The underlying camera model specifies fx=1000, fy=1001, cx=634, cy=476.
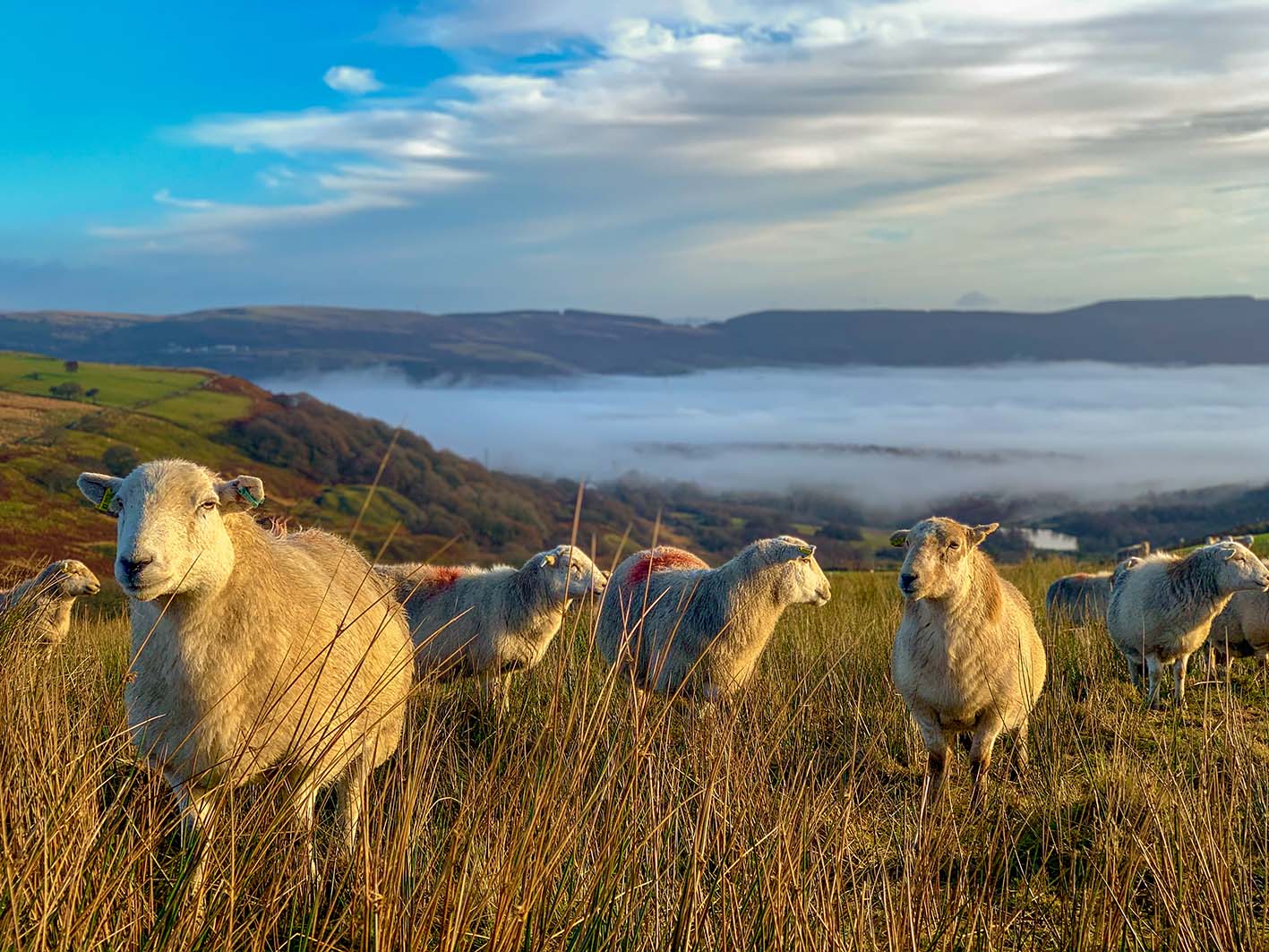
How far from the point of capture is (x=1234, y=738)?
4.77 metres

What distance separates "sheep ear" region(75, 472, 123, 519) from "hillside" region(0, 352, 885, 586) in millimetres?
1284

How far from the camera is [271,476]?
29.6m

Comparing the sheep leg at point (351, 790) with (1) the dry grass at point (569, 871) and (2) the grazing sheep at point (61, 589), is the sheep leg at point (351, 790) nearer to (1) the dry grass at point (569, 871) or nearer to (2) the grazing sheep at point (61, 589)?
(1) the dry grass at point (569, 871)

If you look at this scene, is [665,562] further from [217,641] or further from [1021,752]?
[217,641]

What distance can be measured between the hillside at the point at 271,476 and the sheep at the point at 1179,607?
3.45 metres

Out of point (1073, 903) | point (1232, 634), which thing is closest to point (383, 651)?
point (1073, 903)

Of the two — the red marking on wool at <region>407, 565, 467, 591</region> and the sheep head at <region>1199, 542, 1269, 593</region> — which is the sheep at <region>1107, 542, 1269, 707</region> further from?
the red marking on wool at <region>407, 565, 467, 591</region>

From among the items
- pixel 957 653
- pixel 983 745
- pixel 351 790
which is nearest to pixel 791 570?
pixel 957 653

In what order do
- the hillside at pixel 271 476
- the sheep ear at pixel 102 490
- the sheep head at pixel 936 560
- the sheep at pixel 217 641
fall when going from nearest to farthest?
the sheep at pixel 217 641 < the sheep ear at pixel 102 490 < the sheep head at pixel 936 560 < the hillside at pixel 271 476

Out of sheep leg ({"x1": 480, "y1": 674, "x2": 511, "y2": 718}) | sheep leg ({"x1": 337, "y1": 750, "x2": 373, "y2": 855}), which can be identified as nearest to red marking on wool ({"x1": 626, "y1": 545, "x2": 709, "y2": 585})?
sheep leg ({"x1": 480, "y1": 674, "x2": 511, "y2": 718})

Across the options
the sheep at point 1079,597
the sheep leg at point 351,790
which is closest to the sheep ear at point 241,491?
the sheep leg at point 351,790

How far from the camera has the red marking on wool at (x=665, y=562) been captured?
872cm

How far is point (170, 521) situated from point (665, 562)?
18.0 feet

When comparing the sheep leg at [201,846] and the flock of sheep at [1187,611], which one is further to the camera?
the flock of sheep at [1187,611]
